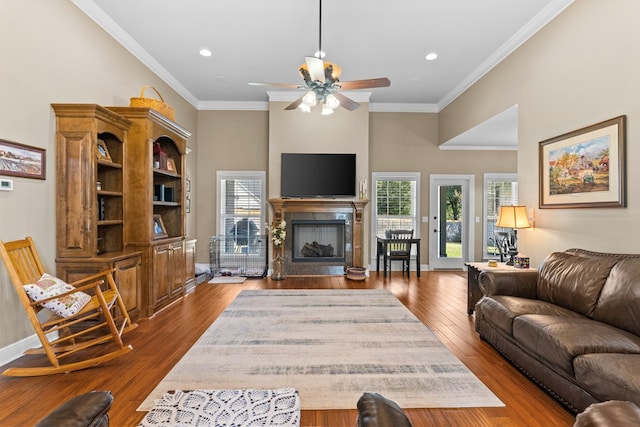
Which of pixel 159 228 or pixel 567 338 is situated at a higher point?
pixel 159 228

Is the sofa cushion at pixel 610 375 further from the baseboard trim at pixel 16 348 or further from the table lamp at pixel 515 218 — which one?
the baseboard trim at pixel 16 348

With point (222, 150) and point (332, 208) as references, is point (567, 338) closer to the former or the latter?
point (332, 208)

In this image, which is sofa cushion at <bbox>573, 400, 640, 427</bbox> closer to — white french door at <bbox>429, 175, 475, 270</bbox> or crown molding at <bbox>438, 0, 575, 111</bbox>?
crown molding at <bbox>438, 0, 575, 111</bbox>

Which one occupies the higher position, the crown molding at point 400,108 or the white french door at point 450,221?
the crown molding at point 400,108

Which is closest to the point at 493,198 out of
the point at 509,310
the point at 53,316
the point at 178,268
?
the point at 509,310

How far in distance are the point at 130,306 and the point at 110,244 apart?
0.83 metres

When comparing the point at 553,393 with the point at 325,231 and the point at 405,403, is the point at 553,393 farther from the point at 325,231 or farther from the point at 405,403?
the point at 325,231

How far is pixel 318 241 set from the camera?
20.3 ft

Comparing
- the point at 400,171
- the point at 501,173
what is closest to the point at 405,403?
the point at 400,171

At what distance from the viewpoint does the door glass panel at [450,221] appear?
22.0 ft

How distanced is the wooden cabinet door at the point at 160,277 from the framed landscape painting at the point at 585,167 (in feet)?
14.9

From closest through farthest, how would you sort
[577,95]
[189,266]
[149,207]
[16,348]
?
1. [16,348]
2. [577,95]
3. [149,207]
4. [189,266]

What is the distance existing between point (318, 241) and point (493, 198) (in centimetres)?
391

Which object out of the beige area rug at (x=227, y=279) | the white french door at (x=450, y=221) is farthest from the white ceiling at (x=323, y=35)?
the beige area rug at (x=227, y=279)
